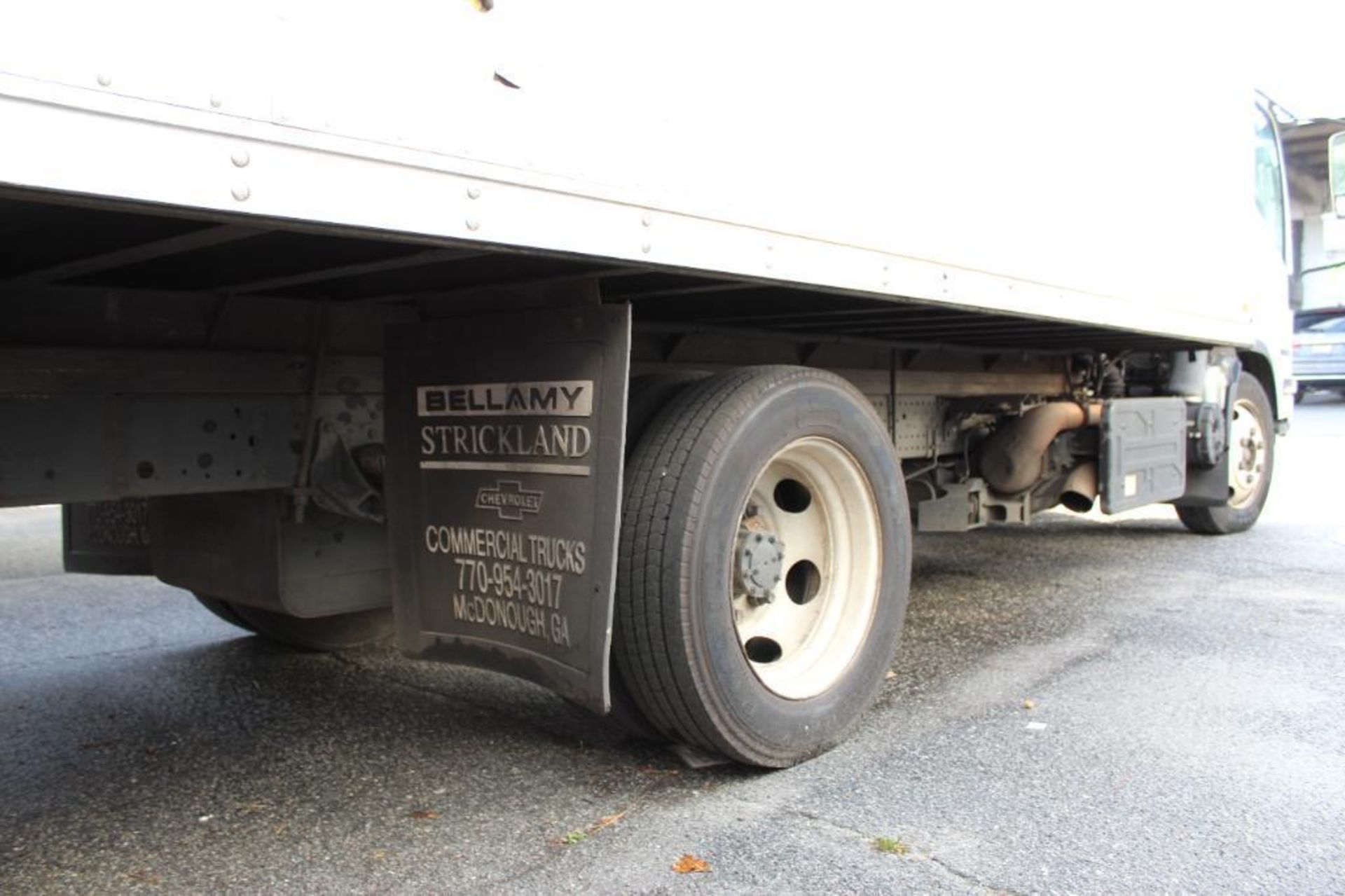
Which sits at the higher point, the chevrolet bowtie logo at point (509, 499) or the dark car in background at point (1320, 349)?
the dark car in background at point (1320, 349)

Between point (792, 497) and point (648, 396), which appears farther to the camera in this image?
point (792, 497)

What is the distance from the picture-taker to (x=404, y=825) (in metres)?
2.93

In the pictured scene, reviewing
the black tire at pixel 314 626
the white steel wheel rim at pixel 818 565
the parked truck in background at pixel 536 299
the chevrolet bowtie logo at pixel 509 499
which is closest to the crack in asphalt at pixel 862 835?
the parked truck in background at pixel 536 299

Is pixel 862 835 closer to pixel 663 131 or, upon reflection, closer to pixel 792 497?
pixel 792 497

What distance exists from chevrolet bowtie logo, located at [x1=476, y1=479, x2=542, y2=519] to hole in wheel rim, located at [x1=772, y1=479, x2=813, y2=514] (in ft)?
3.33

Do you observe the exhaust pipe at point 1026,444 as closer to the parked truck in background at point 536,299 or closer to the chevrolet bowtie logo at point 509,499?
the parked truck in background at point 536,299

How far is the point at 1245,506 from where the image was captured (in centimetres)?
765

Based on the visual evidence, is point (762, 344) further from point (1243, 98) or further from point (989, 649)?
point (1243, 98)

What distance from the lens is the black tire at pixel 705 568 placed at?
2928 mm

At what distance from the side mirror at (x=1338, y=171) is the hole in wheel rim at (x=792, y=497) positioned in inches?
184

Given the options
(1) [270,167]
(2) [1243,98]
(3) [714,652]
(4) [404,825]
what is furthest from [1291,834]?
(2) [1243,98]

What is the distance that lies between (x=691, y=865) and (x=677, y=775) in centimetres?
58

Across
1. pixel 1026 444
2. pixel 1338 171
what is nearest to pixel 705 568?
pixel 1026 444

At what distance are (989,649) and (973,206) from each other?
6.23 ft
